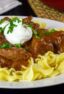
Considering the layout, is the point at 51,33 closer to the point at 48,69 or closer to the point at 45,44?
the point at 45,44

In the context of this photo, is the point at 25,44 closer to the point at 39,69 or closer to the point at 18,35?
the point at 18,35

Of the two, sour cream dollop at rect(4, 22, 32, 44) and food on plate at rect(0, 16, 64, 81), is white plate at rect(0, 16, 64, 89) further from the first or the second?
sour cream dollop at rect(4, 22, 32, 44)

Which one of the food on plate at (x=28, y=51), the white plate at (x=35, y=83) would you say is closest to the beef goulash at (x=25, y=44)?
the food on plate at (x=28, y=51)

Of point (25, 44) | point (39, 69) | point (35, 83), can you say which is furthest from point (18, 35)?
point (35, 83)

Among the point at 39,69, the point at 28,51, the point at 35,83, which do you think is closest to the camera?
the point at 35,83

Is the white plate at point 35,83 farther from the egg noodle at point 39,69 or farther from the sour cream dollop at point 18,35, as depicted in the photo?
the sour cream dollop at point 18,35

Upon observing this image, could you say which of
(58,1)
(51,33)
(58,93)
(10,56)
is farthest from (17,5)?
(58,93)

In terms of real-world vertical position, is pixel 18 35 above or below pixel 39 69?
above
